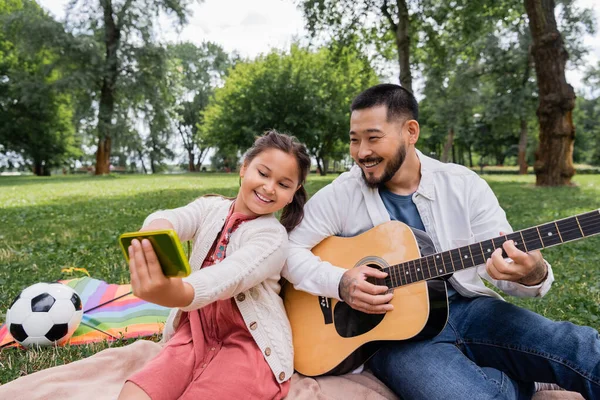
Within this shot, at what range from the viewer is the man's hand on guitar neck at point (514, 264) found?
189cm

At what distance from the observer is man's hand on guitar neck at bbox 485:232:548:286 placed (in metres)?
1.89

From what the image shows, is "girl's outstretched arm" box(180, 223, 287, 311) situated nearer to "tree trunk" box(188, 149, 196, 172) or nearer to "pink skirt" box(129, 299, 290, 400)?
"pink skirt" box(129, 299, 290, 400)

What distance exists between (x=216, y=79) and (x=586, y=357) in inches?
1992

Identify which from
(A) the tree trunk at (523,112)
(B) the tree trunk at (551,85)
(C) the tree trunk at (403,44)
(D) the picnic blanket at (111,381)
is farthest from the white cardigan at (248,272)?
(A) the tree trunk at (523,112)

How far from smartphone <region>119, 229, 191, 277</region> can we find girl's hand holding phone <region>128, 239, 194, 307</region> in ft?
0.06

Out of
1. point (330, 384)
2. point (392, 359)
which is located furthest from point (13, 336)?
point (392, 359)

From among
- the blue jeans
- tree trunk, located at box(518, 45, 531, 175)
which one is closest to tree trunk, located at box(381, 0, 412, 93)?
tree trunk, located at box(518, 45, 531, 175)

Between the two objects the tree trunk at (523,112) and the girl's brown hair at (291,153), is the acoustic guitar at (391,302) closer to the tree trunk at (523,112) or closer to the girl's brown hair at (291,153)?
A: the girl's brown hair at (291,153)

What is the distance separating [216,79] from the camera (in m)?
49.1

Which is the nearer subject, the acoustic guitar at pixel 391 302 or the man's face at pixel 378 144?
the acoustic guitar at pixel 391 302

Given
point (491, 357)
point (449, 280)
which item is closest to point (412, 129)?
point (449, 280)

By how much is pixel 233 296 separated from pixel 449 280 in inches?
48.2

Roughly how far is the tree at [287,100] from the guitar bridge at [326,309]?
81.7ft

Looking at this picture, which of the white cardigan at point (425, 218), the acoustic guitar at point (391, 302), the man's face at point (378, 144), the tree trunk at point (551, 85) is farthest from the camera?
the tree trunk at point (551, 85)
